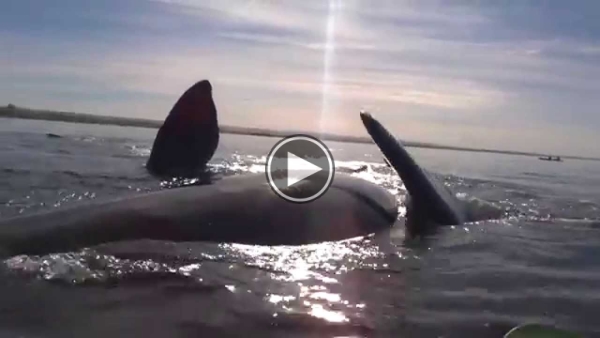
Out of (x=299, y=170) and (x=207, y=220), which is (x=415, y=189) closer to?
(x=299, y=170)

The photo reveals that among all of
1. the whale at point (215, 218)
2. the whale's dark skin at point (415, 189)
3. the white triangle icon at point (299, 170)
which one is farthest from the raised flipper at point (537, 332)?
the white triangle icon at point (299, 170)

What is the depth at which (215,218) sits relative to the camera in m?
4.66

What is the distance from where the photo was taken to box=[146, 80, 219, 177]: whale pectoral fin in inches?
283

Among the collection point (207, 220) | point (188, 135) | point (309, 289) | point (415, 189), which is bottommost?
point (309, 289)

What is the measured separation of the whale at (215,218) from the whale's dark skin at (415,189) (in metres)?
0.19

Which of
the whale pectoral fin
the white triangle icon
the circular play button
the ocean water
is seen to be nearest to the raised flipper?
the ocean water

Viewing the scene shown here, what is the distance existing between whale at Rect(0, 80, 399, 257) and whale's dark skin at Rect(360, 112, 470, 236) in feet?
0.62

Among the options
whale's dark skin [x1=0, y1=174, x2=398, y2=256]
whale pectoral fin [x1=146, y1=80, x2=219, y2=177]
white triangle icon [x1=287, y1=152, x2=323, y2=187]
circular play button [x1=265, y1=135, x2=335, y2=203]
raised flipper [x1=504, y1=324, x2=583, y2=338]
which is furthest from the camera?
whale pectoral fin [x1=146, y1=80, x2=219, y2=177]

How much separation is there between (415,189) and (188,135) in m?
2.75

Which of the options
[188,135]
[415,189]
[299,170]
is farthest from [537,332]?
[188,135]

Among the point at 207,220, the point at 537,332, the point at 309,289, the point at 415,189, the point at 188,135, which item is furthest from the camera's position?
the point at 188,135

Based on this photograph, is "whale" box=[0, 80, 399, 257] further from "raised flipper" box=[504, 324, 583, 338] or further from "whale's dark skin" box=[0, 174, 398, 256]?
"raised flipper" box=[504, 324, 583, 338]

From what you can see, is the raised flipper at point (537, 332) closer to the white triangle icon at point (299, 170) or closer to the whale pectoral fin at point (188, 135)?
the white triangle icon at point (299, 170)

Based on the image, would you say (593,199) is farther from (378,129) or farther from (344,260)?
(344,260)
